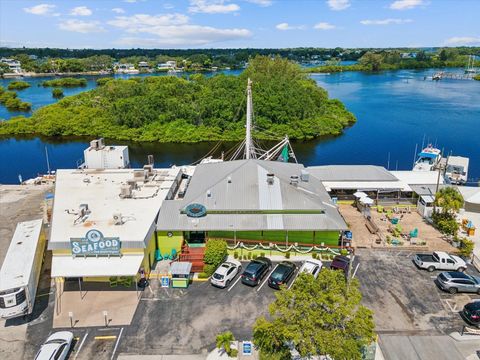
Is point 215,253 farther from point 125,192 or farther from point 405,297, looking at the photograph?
point 405,297

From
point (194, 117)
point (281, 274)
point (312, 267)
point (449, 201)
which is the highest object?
point (194, 117)

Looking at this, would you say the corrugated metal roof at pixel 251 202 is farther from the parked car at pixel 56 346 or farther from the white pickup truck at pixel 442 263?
the parked car at pixel 56 346

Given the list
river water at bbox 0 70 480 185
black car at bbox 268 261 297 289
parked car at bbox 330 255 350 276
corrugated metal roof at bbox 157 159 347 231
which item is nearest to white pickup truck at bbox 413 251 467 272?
parked car at bbox 330 255 350 276

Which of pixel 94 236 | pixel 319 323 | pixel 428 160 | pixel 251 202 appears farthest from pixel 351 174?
pixel 94 236

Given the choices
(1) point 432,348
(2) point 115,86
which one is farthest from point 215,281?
(2) point 115,86

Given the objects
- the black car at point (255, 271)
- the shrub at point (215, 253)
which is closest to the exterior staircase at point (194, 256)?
the shrub at point (215, 253)

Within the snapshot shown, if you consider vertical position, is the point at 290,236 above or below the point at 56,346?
above
